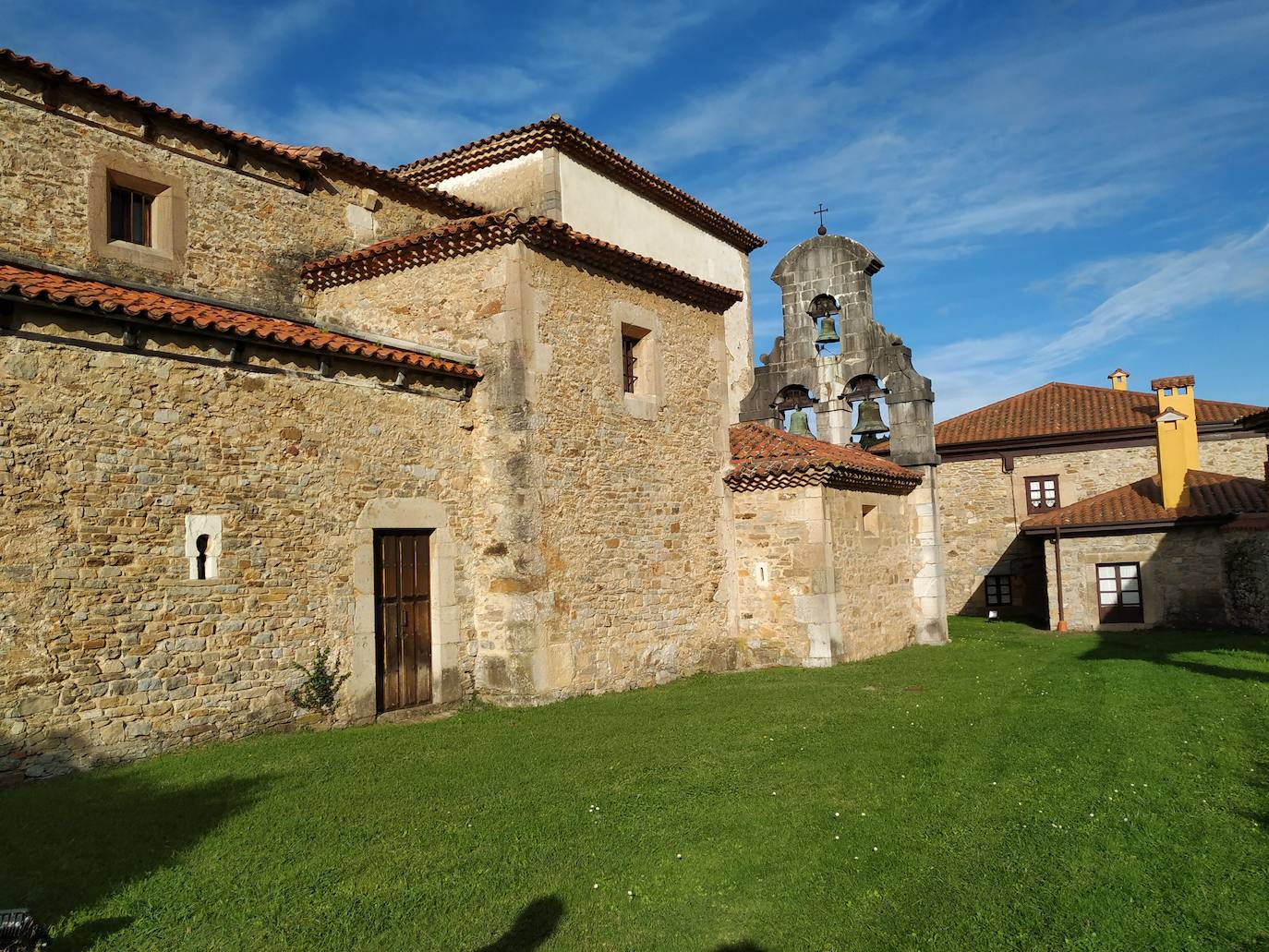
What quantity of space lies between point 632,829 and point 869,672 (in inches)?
292

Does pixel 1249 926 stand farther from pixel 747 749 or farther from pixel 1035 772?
pixel 747 749

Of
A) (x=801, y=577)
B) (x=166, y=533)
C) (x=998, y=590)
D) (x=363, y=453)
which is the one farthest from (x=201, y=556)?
(x=998, y=590)

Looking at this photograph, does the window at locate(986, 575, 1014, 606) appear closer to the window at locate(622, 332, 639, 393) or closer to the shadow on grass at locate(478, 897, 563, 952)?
the window at locate(622, 332, 639, 393)

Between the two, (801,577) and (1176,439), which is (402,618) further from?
(1176,439)

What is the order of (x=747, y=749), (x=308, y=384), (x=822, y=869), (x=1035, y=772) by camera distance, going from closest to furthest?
(x=822, y=869)
(x=1035, y=772)
(x=747, y=749)
(x=308, y=384)

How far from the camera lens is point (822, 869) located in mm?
4816

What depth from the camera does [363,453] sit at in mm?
9133

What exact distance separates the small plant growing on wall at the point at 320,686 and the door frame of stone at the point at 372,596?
7.5 inches

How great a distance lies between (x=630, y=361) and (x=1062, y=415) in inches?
680

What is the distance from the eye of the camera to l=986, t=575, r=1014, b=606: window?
23.2 metres

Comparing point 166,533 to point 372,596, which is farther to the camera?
point 372,596

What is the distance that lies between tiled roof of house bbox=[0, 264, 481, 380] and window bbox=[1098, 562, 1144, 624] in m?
15.6

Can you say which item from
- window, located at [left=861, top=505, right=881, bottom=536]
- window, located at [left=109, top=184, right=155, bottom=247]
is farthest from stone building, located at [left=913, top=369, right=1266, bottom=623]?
window, located at [left=109, top=184, right=155, bottom=247]

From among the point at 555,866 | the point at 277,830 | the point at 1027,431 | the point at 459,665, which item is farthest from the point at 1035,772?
the point at 1027,431
